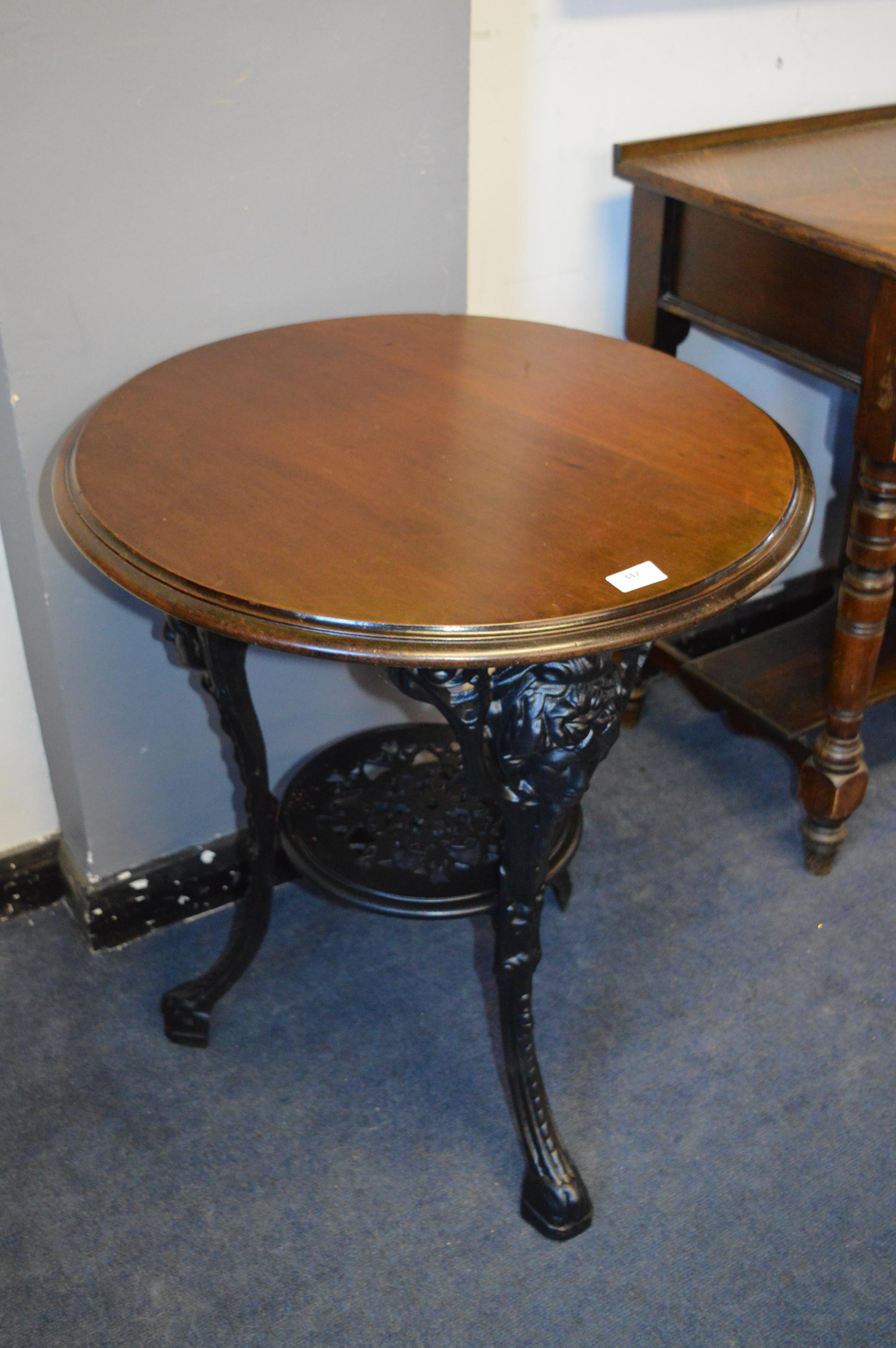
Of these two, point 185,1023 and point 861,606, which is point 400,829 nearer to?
point 185,1023

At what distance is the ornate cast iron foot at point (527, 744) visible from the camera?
1203 mm

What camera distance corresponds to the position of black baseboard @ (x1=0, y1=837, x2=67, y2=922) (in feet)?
6.63

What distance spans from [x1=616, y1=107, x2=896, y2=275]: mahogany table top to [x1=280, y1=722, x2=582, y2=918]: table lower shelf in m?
0.90

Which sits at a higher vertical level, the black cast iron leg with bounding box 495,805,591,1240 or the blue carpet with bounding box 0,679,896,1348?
the black cast iron leg with bounding box 495,805,591,1240

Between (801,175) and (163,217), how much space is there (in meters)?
1.04

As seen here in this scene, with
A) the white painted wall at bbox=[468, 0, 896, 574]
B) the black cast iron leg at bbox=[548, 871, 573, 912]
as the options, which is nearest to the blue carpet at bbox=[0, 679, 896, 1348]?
the black cast iron leg at bbox=[548, 871, 573, 912]

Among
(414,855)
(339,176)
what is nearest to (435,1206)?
(414,855)

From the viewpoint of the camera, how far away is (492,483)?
1291mm

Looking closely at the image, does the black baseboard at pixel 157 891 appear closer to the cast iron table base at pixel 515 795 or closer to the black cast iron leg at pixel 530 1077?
the cast iron table base at pixel 515 795

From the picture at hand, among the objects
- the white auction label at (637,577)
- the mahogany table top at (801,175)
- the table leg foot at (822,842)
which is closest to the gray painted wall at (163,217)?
the mahogany table top at (801,175)

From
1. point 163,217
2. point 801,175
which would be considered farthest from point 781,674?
point 163,217

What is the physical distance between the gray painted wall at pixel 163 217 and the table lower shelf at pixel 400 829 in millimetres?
238

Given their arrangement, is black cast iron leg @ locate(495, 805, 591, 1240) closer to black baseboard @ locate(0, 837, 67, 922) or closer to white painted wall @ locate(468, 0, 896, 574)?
black baseboard @ locate(0, 837, 67, 922)

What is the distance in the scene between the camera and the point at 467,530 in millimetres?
1216
